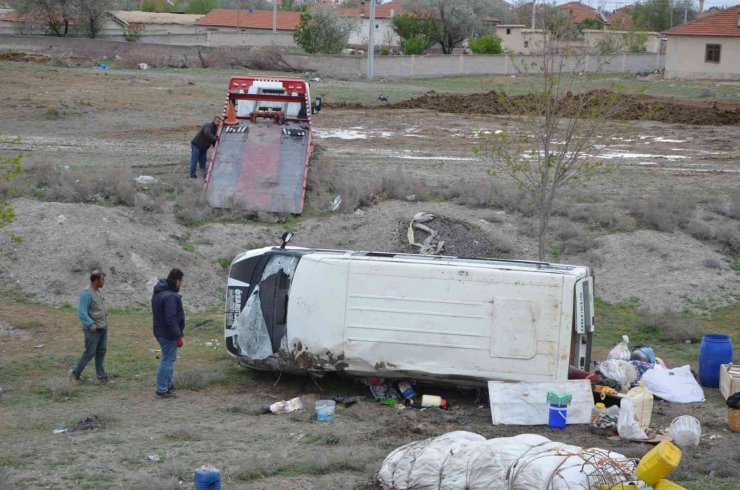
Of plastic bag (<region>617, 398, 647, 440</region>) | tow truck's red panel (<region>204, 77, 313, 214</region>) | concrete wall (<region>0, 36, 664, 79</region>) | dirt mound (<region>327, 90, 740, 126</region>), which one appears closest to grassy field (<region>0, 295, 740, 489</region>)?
plastic bag (<region>617, 398, 647, 440</region>)

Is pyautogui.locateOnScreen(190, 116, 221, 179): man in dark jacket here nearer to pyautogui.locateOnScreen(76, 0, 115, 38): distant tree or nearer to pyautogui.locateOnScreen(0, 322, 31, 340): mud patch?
pyautogui.locateOnScreen(0, 322, 31, 340): mud patch

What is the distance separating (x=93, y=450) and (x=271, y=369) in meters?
3.03

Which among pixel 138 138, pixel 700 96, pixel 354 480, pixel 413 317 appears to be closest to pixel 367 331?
pixel 413 317

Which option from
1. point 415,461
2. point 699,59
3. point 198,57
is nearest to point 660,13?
point 699,59

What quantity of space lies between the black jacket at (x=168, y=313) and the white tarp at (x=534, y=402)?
3.67 meters

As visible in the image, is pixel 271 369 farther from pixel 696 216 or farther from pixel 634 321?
pixel 696 216

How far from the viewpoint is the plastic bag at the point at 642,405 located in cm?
1091

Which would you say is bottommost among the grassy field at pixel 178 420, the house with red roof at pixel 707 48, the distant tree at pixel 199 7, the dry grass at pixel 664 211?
the grassy field at pixel 178 420

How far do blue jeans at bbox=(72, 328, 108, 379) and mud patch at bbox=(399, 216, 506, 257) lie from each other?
7.32 metres

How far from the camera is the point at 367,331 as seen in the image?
11938mm

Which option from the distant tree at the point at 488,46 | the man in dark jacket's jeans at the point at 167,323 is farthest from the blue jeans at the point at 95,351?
the distant tree at the point at 488,46

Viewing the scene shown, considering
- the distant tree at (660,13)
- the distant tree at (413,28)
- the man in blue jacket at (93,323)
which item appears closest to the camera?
the man in blue jacket at (93,323)

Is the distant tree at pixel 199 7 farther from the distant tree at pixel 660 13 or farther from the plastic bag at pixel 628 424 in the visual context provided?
the plastic bag at pixel 628 424

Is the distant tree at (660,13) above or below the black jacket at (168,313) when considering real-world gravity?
above
